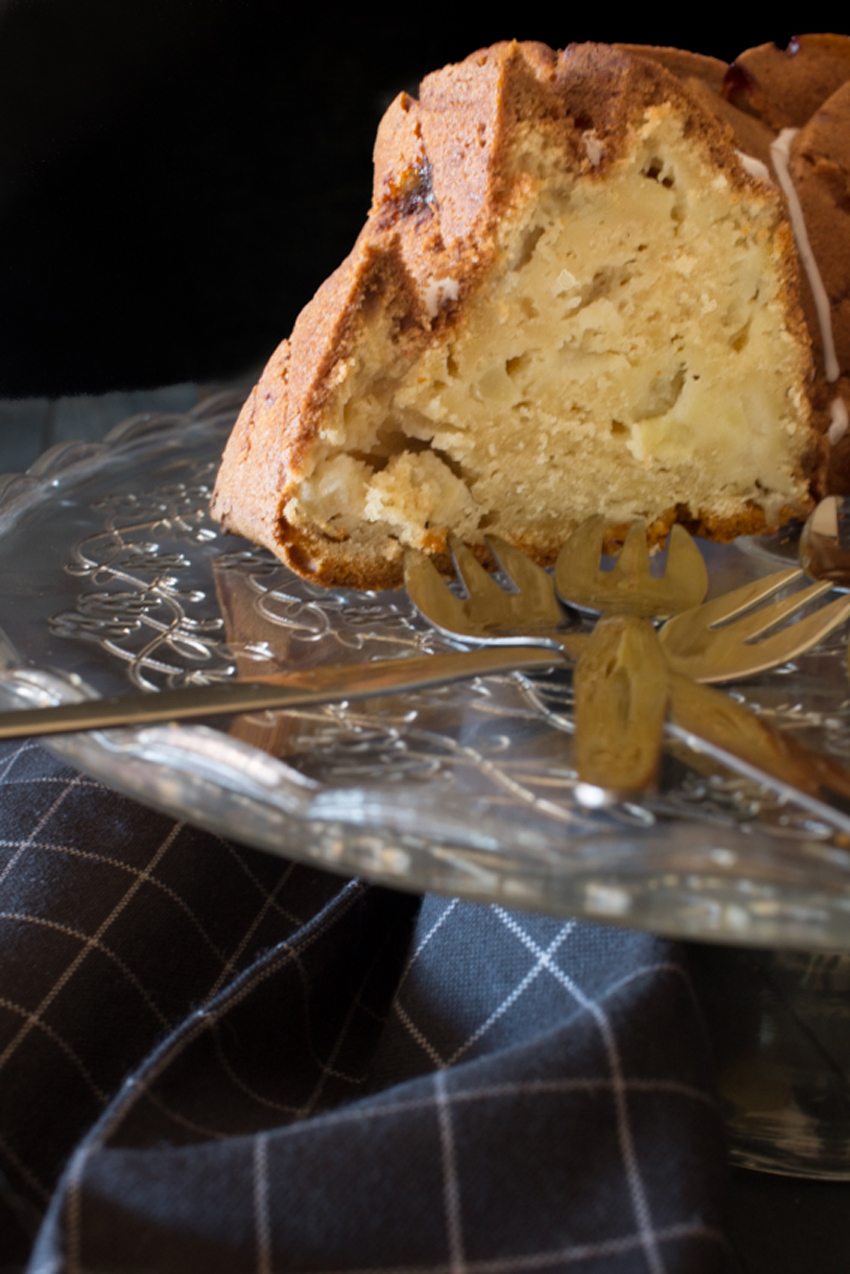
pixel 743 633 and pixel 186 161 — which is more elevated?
pixel 186 161

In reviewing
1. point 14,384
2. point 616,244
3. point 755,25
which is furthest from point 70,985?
point 755,25

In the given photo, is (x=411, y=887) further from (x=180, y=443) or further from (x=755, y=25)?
(x=755, y=25)

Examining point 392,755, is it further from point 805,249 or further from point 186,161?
point 186,161

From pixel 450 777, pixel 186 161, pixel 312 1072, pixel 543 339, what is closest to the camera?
pixel 450 777

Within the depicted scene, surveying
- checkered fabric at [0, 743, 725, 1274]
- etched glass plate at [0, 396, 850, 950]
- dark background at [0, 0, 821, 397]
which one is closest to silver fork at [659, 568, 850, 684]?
etched glass plate at [0, 396, 850, 950]

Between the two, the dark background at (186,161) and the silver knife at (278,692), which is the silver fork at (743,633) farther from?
the dark background at (186,161)

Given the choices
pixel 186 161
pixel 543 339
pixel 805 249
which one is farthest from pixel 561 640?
pixel 186 161

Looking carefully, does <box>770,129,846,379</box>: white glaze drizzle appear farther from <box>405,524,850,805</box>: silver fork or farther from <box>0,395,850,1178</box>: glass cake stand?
<box>405,524,850,805</box>: silver fork

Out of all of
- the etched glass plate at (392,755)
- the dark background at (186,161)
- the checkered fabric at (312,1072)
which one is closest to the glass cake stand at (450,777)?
the etched glass plate at (392,755)
